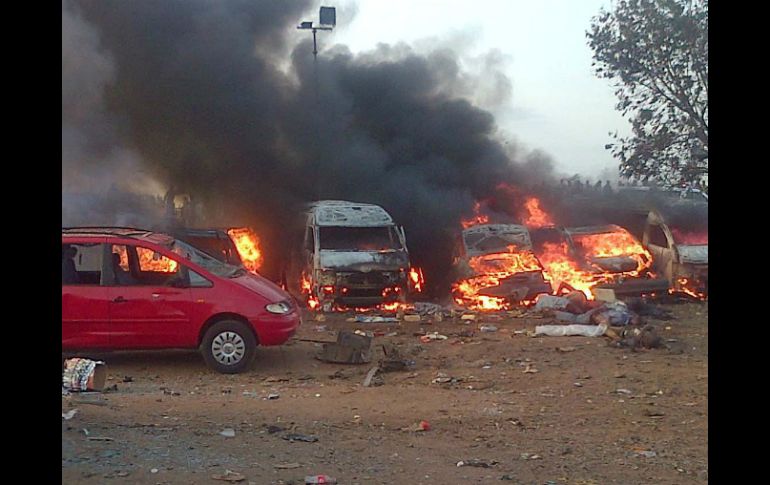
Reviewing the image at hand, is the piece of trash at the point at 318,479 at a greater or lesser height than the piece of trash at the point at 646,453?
greater

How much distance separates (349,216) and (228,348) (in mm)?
5388

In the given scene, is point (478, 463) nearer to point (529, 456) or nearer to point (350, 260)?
point (529, 456)

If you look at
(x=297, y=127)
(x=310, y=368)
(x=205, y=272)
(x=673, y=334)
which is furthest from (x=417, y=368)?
(x=297, y=127)

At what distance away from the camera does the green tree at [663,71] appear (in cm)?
1487

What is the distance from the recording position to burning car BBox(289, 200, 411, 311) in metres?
11.7

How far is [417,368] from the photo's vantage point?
8.41 meters

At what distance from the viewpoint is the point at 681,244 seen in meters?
13.6

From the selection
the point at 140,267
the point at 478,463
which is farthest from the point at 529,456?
the point at 140,267

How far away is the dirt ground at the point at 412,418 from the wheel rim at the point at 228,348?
0.20 m

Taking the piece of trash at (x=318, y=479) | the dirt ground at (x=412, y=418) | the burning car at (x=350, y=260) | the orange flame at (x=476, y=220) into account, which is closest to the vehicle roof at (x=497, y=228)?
the orange flame at (x=476, y=220)

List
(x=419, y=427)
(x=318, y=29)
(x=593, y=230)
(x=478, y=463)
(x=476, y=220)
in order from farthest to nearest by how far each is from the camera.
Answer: (x=318, y=29) → (x=476, y=220) → (x=593, y=230) → (x=419, y=427) → (x=478, y=463)

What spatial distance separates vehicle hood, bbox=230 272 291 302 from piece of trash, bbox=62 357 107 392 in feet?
5.33

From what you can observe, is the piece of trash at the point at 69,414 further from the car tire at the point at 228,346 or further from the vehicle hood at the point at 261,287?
the vehicle hood at the point at 261,287
